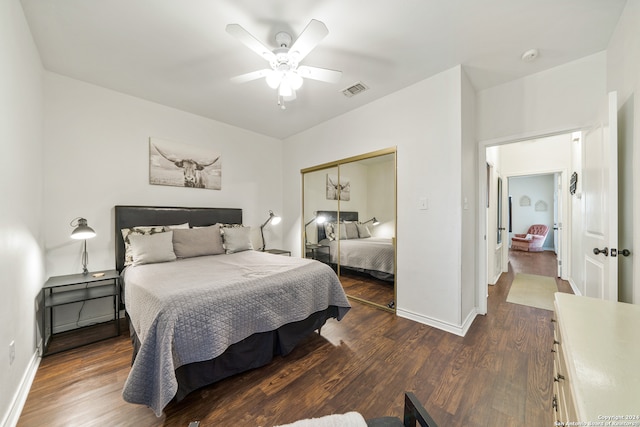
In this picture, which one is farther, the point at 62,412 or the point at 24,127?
the point at 24,127

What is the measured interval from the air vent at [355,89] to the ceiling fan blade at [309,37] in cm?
106

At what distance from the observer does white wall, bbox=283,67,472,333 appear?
96.0 inches

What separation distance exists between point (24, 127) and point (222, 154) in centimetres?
214

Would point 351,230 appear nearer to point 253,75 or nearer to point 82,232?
point 253,75

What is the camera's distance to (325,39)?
80.1 inches

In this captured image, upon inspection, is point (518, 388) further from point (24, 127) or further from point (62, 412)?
point (24, 127)

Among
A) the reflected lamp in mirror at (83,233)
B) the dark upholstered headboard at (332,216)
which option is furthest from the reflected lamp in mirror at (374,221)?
the reflected lamp in mirror at (83,233)

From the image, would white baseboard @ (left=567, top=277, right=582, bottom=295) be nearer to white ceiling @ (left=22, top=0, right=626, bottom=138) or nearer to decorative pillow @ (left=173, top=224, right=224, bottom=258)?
white ceiling @ (left=22, top=0, right=626, bottom=138)

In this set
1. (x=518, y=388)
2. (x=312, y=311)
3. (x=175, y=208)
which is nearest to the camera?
(x=518, y=388)

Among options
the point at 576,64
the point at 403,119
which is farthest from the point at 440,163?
the point at 576,64

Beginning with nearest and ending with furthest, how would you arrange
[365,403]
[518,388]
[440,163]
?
[365,403] → [518,388] → [440,163]

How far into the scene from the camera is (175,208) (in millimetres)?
3232

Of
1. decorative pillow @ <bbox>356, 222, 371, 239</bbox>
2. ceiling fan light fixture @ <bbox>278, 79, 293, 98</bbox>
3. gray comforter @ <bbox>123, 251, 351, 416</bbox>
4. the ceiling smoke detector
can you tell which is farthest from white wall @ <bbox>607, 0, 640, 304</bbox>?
ceiling fan light fixture @ <bbox>278, 79, 293, 98</bbox>

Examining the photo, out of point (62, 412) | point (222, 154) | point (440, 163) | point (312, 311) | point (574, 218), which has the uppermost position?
point (222, 154)
